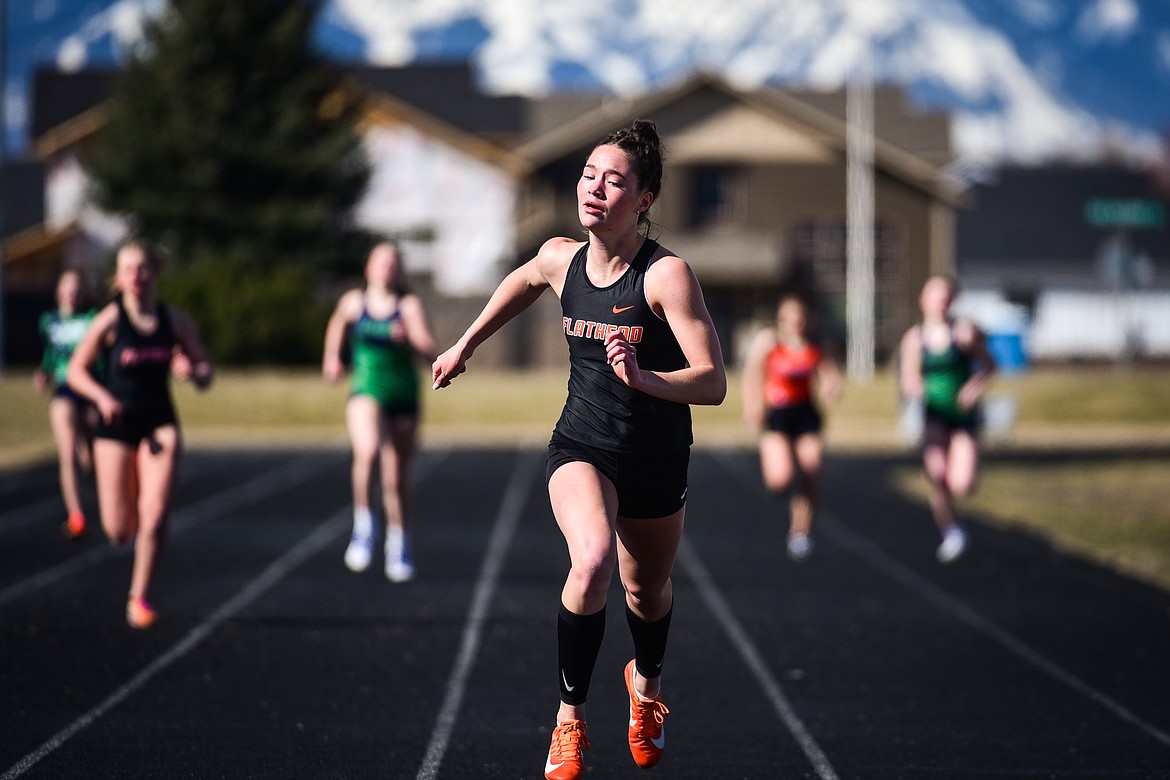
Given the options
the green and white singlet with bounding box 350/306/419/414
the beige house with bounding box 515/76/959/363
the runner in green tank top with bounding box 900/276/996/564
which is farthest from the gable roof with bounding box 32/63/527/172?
the green and white singlet with bounding box 350/306/419/414

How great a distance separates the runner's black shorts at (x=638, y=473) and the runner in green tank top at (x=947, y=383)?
22.7 feet

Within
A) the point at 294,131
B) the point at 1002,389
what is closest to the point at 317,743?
the point at 1002,389

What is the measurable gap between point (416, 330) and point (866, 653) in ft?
12.6

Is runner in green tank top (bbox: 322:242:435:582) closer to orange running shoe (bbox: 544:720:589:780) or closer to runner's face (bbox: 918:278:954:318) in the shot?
runner's face (bbox: 918:278:954:318)

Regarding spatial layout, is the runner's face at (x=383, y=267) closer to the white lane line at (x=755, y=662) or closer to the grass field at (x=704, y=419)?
the white lane line at (x=755, y=662)

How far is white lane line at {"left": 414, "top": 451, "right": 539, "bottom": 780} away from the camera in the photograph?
6.96 m

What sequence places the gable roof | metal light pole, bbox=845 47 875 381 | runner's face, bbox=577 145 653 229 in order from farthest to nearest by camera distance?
1. the gable roof
2. metal light pole, bbox=845 47 875 381
3. runner's face, bbox=577 145 653 229

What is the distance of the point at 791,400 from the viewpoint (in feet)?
44.2

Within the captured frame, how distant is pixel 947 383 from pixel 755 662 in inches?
170

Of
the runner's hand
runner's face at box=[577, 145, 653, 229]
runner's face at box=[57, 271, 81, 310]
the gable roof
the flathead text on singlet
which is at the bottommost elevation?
the runner's hand

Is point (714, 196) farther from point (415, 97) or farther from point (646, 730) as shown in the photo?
point (646, 730)

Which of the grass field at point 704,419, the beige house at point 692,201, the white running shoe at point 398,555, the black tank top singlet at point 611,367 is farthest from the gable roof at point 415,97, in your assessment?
the black tank top singlet at point 611,367

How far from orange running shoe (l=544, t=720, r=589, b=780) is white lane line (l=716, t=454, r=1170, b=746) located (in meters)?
2.76

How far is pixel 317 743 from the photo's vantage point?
22.8 feet
